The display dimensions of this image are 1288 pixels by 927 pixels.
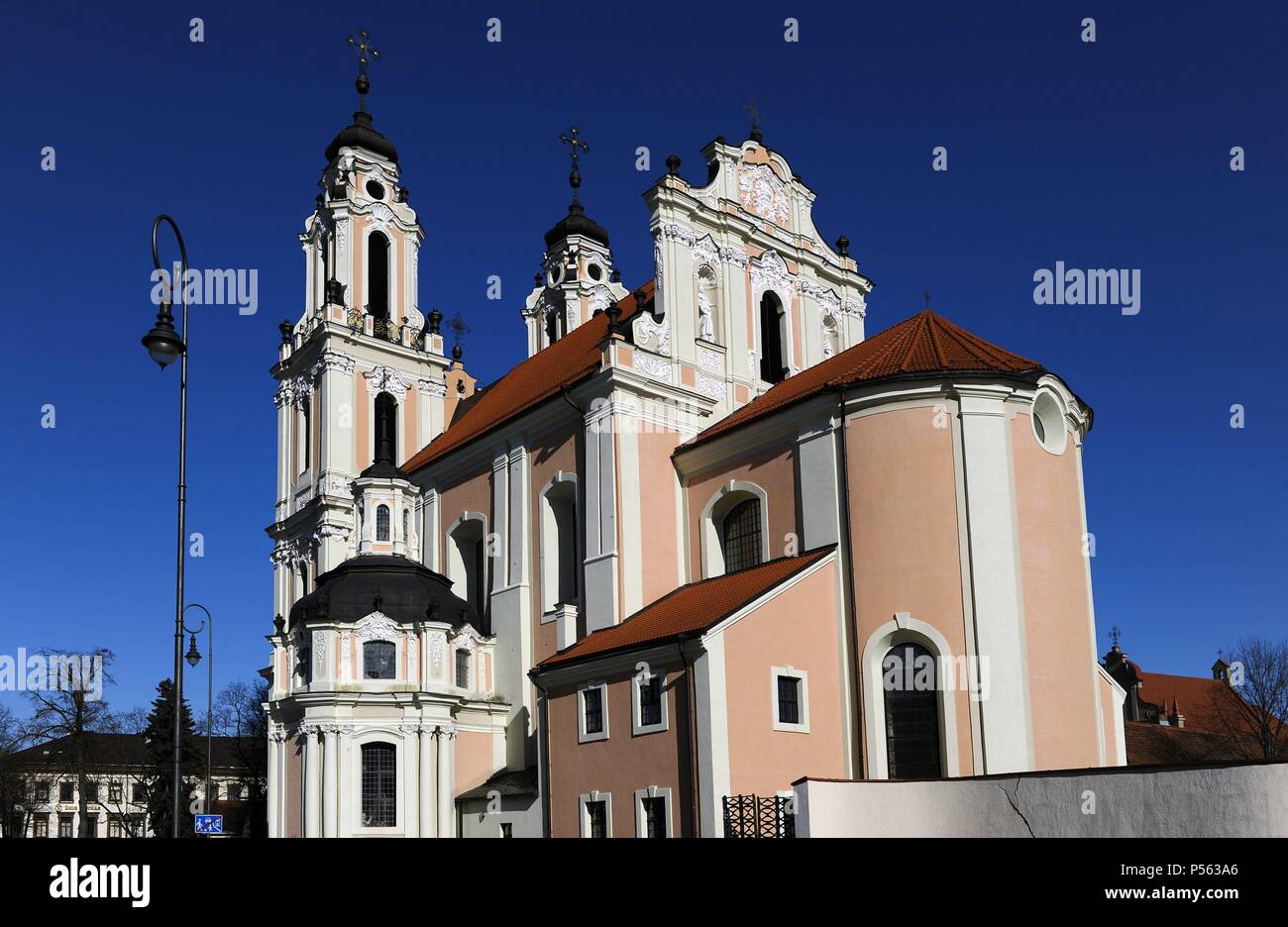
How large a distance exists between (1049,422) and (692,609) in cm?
847

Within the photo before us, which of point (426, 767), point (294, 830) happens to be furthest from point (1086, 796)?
point (294, 830)

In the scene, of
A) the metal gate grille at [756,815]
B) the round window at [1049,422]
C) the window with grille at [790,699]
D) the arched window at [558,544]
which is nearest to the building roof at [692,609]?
the window with grille at [790,699]

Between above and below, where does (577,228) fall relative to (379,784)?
above

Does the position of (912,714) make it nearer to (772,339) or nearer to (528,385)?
(772,339)

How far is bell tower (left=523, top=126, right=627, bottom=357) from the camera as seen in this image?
2165 inches

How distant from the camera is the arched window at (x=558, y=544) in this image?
33000mm

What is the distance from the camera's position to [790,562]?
86.3 ft

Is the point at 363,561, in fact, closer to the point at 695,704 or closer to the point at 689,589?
the point at 689,589

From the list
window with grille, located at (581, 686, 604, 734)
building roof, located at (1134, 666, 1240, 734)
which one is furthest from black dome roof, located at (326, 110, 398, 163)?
building roof, located at (1134, 666, 1240, 734)

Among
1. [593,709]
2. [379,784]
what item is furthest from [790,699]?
[379,784]

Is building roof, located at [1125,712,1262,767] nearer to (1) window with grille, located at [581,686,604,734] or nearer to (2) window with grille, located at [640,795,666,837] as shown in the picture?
(1) window with grille, located at [581,686,604,734]

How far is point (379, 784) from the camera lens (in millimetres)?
32500

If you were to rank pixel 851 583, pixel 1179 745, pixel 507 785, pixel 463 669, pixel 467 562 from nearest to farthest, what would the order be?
pixel 851 583 < pixel 507 785 < pixel 463 669 < pixel 467 562 < pixel 1179 745
